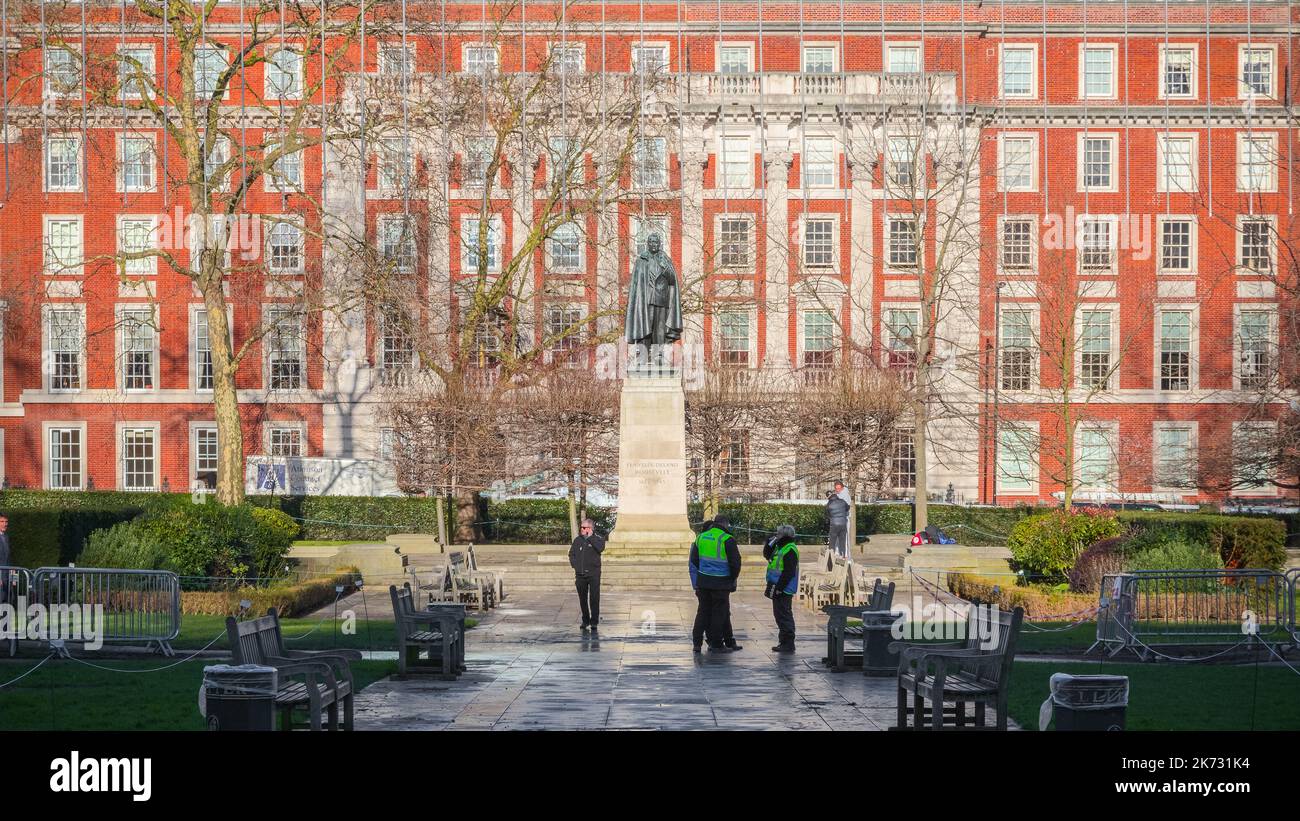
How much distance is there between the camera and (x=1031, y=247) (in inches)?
2154

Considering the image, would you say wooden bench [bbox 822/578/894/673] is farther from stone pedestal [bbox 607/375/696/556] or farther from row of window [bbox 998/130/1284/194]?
row of window [bbox 998/130/1284/194]

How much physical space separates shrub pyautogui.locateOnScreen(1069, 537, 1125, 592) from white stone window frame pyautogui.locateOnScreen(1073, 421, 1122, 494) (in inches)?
1166

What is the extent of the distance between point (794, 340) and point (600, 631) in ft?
111

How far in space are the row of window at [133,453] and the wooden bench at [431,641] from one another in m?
41.2

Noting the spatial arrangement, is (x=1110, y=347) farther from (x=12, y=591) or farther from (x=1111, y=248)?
(x=12, y=591)

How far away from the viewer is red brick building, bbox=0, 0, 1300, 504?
50.1m

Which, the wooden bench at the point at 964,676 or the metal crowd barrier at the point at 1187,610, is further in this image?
the metal crowd barrier at the point at 1187,610

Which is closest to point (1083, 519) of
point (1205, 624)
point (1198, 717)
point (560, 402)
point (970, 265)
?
point (1205, 624)

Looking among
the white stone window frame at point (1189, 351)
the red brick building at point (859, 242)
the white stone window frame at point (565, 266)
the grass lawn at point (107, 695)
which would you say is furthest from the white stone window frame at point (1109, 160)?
the grass lawn at point (107, 695)

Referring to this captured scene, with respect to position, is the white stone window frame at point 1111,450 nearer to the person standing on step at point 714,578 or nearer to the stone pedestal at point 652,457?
the stone pedestal at point 652,457

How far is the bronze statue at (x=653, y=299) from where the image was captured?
104 ft

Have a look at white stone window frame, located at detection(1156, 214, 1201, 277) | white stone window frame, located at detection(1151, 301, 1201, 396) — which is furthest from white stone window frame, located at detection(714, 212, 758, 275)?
white stone window frame, located at detection(1151, 301, 1201, 396)

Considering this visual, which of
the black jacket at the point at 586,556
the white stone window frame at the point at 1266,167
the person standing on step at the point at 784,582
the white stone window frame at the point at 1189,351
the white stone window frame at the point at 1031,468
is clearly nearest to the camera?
the person standing on step at the point at 784,582
